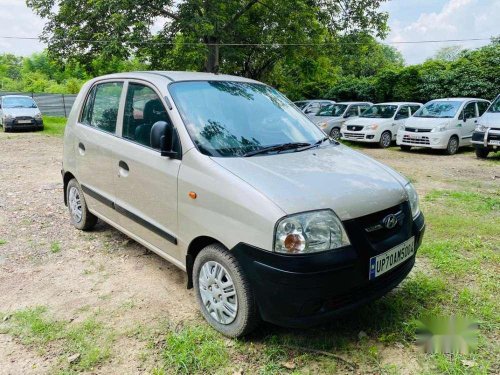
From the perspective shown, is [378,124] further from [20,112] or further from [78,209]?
[20,112]

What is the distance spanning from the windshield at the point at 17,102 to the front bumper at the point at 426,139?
51.5ft

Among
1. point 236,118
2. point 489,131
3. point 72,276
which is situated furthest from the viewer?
point 489,131

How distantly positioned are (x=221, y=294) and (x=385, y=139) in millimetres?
12228

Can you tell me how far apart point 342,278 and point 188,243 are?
3.82 feet

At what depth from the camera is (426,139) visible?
39.4ft

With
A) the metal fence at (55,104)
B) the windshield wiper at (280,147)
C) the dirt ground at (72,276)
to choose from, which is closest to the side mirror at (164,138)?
the windshield wiper at (280,147)

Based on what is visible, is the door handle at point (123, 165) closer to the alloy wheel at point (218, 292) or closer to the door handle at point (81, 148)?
the door handle at point (81, 148)

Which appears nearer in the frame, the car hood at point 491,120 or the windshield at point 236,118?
the windshield at point 236,118

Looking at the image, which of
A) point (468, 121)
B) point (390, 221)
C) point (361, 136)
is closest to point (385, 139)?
point (361, 136)

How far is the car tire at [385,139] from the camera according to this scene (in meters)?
13.7

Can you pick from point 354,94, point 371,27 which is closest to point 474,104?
point 371,27

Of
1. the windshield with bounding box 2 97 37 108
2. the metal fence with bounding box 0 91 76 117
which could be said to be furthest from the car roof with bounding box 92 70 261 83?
the metal fence with bounding box 0 91 76 117

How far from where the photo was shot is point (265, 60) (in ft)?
77.2

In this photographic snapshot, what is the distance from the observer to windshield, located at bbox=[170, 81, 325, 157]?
10.2 ft
